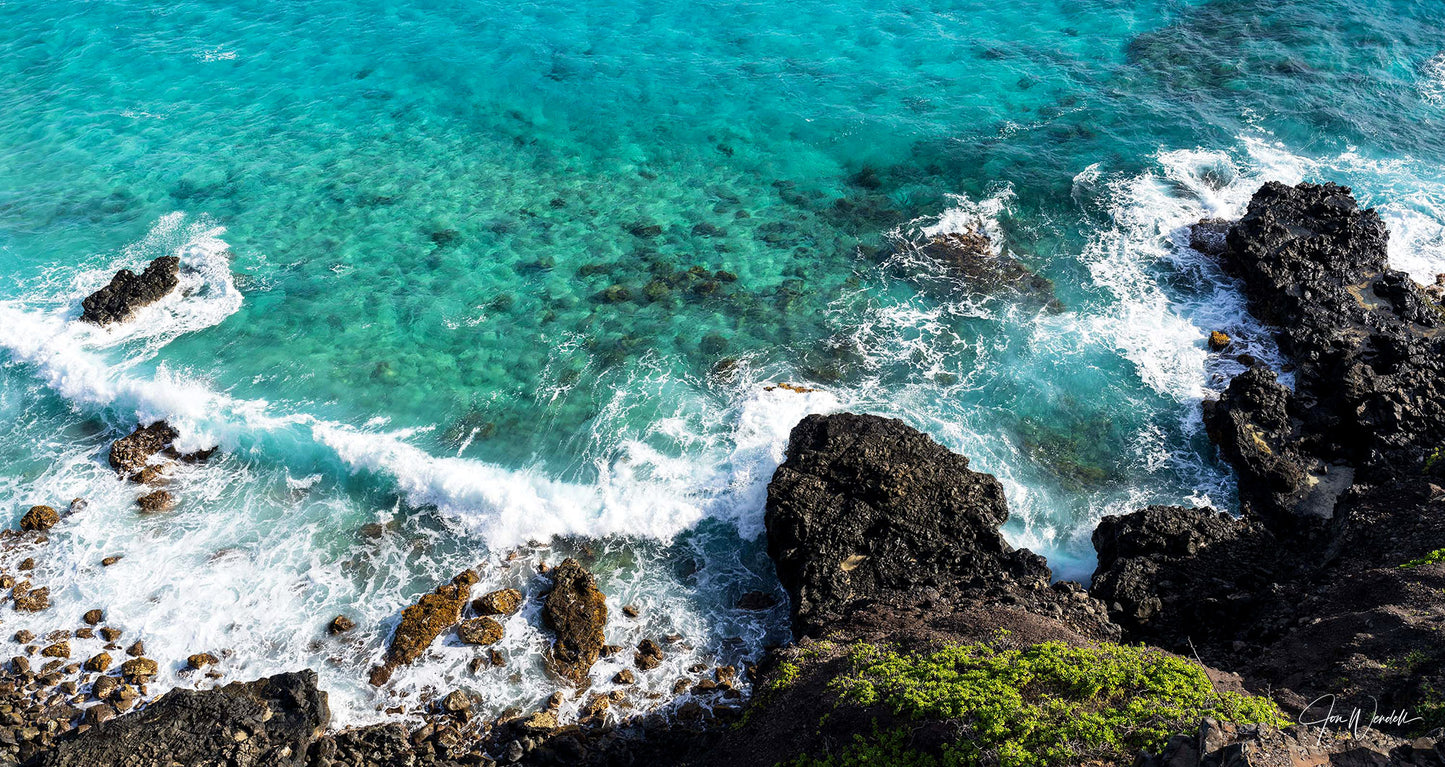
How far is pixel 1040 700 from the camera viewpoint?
1385 cm

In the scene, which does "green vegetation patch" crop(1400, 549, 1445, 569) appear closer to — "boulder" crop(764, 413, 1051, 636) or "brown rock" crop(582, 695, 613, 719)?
"boulder" crop(764, 413, 1051, 636)

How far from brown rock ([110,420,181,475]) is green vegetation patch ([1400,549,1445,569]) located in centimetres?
2853

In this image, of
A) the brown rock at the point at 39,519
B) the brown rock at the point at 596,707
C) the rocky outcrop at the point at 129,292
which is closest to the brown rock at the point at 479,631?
the brown rock at the point at 596,707

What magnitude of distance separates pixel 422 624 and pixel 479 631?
1.24 metres

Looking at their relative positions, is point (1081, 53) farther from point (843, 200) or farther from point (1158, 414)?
point (1158, 414)

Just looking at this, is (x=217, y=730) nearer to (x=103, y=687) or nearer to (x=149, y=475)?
(x=103, y=687)

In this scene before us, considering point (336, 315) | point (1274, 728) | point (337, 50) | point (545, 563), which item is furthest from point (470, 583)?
point (337, 50)

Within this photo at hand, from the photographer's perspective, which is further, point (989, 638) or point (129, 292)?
point (129, 292)

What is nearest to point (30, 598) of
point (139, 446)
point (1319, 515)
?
point (139, 446)

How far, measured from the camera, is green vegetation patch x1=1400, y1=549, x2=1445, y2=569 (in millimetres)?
16208

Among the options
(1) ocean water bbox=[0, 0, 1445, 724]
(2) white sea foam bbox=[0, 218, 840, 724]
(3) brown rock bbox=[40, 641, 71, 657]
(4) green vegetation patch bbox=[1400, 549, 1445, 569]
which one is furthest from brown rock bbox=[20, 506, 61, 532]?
(4) green vegetation patch bbox=[1400, 549, 1445, 569]

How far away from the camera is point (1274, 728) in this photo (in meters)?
11.9

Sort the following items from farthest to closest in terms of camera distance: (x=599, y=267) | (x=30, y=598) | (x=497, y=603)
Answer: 1. (x=599, y=267)
2. (x=30, y=598)
3. (x=497, y=603)

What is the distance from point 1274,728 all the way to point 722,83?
32.1 m
